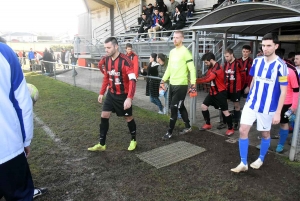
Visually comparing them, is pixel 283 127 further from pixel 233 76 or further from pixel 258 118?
pixel 233 76

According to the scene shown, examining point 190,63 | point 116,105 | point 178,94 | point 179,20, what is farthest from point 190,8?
point 116,105

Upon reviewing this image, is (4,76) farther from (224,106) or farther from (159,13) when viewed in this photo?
(159,13)

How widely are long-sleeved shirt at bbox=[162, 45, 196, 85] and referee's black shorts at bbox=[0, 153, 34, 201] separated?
3.65 meters

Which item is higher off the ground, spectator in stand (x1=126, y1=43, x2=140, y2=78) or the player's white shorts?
spectator in stand (x1=126, y1=43, x2=140, y2=78)

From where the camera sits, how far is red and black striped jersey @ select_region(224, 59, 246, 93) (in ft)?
18.0

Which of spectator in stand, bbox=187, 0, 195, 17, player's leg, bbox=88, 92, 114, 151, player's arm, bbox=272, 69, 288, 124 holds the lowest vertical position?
player's leg, bbox=88, 92, 114, 151

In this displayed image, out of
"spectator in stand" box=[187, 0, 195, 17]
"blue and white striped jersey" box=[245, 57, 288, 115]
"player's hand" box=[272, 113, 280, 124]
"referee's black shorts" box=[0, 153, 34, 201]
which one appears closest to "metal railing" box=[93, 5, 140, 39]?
"spectator in stand" box=[187, 0, 195, 17]

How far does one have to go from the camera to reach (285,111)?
4.44m

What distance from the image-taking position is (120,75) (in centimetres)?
435

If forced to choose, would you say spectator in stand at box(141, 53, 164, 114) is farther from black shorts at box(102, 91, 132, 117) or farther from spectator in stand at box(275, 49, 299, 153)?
spectator in stand at box(275, 49, 299, 153)

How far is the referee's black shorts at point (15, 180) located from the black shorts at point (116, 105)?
2417 millimetres

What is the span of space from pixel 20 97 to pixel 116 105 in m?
2.48

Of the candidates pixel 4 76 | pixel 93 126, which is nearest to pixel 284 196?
pixel 4 76

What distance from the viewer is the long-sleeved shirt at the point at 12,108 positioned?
1.89m
